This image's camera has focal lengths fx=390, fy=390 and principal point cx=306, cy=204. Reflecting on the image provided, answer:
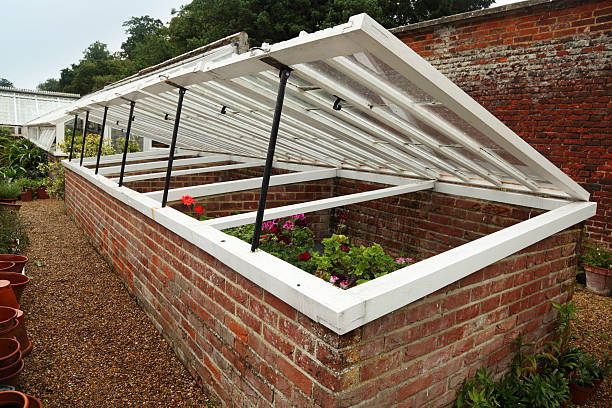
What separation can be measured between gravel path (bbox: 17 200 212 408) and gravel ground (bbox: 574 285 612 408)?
9.63 ft

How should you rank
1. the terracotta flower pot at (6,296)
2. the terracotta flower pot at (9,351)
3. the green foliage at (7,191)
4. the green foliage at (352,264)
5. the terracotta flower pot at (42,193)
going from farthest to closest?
the terracotta flower pot at (42,193), the green foliage at (7,191), the green foliage at (352,264), the terracotta flower pot at (6,296), the terracotta flower pot at (9,351)

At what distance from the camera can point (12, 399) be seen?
2051 mm

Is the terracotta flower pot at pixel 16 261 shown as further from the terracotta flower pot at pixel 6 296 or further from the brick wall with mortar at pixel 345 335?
the brick wall with mortar at pixel 345 335

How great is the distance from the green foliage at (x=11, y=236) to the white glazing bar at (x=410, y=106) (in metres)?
4.97

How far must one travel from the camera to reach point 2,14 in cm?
9450

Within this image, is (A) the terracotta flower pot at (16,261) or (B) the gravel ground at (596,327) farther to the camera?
(A) the terracotta flower pot at (16,261)

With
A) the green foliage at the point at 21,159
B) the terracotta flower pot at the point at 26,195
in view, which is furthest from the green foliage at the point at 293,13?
the terracotta flower pot at the point at 26,195

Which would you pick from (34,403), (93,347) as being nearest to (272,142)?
(34,403)

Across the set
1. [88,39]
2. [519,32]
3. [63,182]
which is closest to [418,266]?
[519,32]

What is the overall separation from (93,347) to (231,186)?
1.93 meters

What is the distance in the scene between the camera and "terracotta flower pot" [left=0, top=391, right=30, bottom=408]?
79.9 inches

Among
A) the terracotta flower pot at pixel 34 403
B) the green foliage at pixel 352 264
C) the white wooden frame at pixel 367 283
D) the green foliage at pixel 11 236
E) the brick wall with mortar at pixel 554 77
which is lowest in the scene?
the green foliage at pixel 11 236

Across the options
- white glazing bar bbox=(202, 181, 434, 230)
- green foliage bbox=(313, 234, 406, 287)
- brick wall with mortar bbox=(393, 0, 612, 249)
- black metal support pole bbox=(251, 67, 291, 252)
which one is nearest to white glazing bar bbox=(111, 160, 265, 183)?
white glazing bar bbox=(202, 181, 434, 230)

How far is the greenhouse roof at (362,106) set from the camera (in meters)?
1.49
